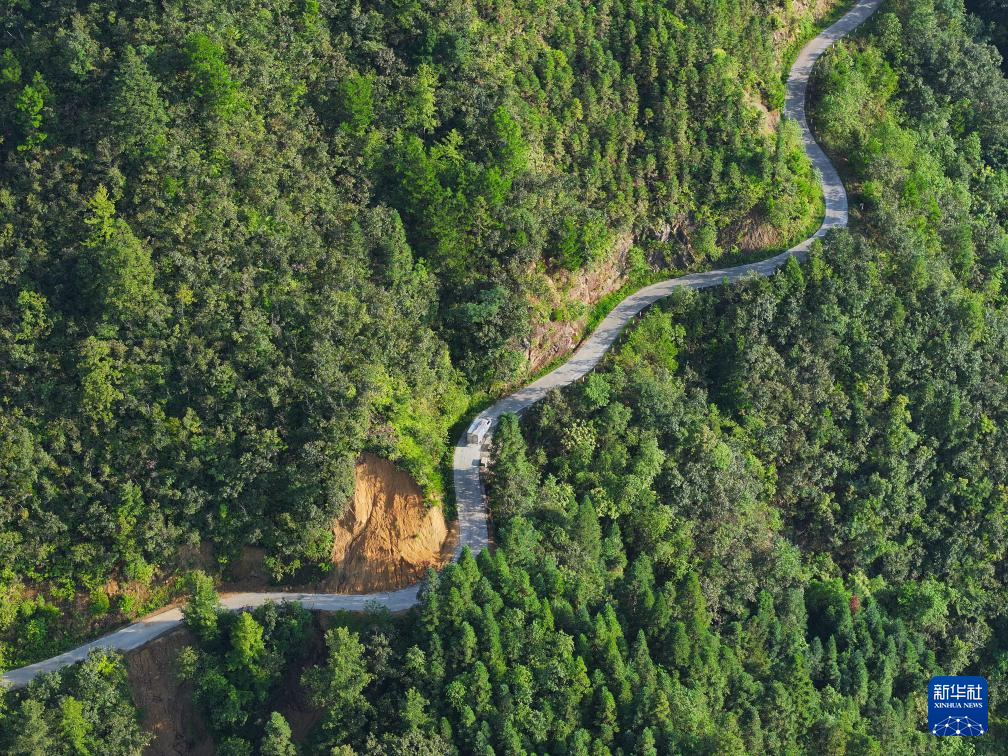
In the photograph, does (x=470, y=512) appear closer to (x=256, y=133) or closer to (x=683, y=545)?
(x=683, y=545)

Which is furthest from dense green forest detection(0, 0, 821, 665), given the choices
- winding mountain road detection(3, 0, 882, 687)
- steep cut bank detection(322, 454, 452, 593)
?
winding mountain road detection(3, 0, 882, 687)

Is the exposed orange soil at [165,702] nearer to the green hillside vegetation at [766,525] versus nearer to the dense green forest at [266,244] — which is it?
the dense green forest at [266,244]

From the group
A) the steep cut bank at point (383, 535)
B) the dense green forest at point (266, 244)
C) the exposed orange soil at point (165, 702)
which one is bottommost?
the exposed orange soil at point (165, 702)

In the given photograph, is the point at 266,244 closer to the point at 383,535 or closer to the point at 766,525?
the point at 383,535

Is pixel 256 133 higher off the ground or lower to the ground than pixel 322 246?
higher

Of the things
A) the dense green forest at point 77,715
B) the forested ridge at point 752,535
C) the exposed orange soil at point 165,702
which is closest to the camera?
the dense green forest at point 77,715

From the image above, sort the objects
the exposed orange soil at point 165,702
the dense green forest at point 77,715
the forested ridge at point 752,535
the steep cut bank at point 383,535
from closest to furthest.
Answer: the dense green forest at point 77,715, the forested ridge at point 752,535, the exposed orange soil at point 165,702, the steep cut bank at point 383,535

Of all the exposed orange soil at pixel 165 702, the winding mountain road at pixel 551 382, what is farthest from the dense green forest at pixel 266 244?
the exposed orange soil at pixel 165 702

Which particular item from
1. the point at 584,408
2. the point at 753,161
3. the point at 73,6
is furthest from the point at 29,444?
the point at 753,161

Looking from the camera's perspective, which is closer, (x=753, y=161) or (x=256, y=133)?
(x=256, y=133)
